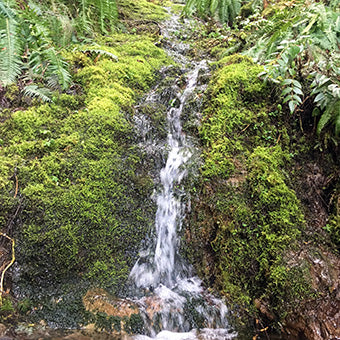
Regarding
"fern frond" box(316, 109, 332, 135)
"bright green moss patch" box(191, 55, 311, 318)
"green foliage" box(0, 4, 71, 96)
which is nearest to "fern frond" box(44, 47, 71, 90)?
"green foliage" box(0, 4, 71, 96)

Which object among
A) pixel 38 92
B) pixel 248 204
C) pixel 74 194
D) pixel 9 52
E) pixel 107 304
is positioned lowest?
pixel 107 304

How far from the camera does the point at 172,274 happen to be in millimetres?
3002

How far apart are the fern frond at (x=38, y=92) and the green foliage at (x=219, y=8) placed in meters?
5.71

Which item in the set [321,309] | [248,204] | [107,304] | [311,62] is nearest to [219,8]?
[311,62]

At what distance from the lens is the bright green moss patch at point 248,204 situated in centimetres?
259

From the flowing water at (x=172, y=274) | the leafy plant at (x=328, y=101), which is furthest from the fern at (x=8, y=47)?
the leafy plant at (x=328, y=101)

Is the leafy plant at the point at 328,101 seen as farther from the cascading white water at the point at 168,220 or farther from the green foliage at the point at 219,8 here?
the green foliage at the point at 219,8

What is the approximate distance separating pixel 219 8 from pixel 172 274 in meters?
7.54

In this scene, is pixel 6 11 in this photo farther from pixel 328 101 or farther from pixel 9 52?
pixel 328 101

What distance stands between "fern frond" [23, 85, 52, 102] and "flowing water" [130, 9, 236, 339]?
4.63 ft

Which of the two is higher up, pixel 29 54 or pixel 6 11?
pixel 6 11

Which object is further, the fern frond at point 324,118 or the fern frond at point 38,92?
the fern frond at point 38,92

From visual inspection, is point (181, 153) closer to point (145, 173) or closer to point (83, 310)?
point (145, 173)

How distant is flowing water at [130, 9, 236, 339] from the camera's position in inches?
97.0
